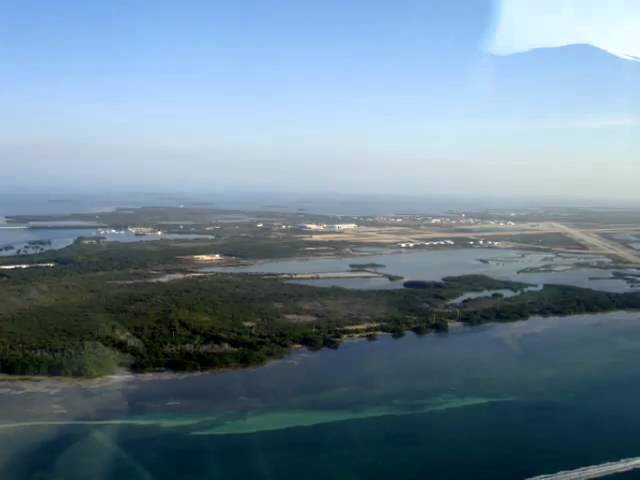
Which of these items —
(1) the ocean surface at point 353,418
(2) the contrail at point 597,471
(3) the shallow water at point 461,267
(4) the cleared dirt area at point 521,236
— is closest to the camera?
(2) the contrail at point 597,471

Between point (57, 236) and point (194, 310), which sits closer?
point (194, 310)

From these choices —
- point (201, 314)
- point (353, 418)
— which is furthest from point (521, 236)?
point (353, 418)

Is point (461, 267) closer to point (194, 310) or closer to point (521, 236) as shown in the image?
point (194, 310)

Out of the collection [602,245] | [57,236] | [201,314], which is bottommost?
[201,314]

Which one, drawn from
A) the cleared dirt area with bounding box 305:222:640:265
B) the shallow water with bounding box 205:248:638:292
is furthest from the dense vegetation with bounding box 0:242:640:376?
the cleared dirt area with bounding box 305:222:640:265

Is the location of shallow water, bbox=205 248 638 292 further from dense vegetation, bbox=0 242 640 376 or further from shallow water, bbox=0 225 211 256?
shallow water, bbox=0 225 211 256

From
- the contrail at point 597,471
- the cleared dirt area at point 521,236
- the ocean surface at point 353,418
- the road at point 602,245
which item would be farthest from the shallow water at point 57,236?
the contrail at point 597,471

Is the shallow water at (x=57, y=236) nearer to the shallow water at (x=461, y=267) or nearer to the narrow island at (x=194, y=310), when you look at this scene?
the narrow island at (x=194, y=310)
